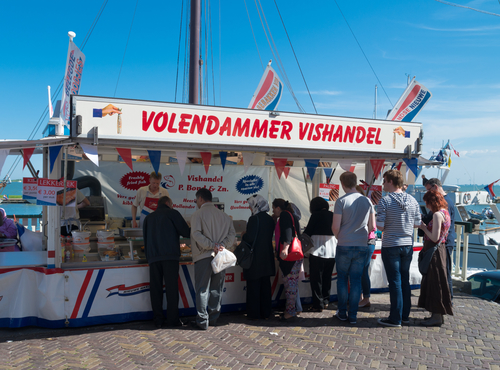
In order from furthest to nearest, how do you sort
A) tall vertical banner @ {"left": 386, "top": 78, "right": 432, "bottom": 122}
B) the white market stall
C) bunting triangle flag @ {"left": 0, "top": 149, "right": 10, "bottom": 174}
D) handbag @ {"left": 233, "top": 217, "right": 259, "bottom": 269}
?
1. tall vertical banner @ {"left": 386, "top": 78, "right": 432, "bottom": 122}
2. handbag @ {"left": 233, "top": 217, "right": 259, "bottom": 269}
3. the white market stall
4. bunting triangle flag @ {"left": 0, "top": 149, "right": 10, "bottom": 174}

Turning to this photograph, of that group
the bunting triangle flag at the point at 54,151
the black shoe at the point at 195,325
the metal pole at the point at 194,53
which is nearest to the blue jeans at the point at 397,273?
the black shoe at the point at 195,325

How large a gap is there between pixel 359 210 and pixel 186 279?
7.76 feet

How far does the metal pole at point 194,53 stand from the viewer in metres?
9.40

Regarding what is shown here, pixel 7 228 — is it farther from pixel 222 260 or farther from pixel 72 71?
pixel 222 260

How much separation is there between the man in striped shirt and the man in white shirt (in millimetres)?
3429

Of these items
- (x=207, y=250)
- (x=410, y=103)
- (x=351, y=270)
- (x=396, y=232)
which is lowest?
(x=351, y=270)

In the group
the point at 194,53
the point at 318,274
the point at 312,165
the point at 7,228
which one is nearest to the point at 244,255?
the point at 318,274

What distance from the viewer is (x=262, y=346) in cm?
415

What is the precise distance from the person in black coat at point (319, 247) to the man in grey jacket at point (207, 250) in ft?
4.09

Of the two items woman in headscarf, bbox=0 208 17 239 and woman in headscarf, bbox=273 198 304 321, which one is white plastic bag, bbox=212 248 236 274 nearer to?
woman in headscarf, bbox=273 198 304 321

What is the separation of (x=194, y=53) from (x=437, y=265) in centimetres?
734

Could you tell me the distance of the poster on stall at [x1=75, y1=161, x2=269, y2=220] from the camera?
8547 mm

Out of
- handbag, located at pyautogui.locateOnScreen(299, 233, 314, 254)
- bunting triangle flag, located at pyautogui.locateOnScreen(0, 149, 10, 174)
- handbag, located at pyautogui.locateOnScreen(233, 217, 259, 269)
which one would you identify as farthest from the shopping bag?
bunting triangle flag, located at pyautogui.locateOnScreen(0, 149, 10, 174)

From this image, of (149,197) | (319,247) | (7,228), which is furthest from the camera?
(149,197)
